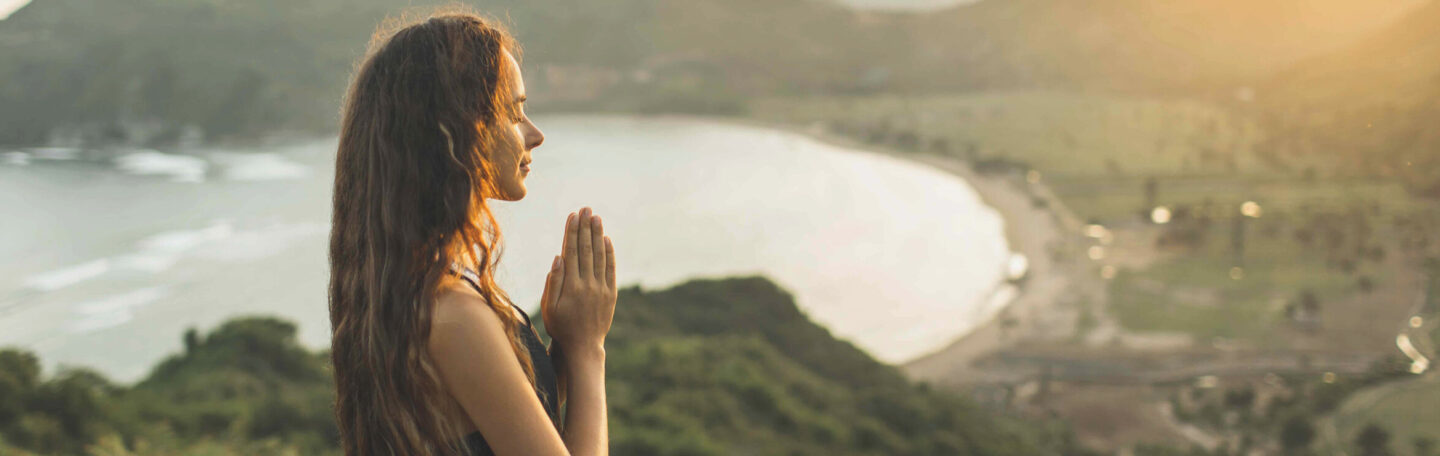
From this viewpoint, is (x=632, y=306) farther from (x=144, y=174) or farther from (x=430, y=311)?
(x=430, y=311)

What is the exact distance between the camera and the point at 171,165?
967 inches

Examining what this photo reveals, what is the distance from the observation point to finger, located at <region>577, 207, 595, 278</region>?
1.05 m

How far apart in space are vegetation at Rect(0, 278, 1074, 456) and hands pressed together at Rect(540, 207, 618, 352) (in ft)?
6.07

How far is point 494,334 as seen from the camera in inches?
36.2

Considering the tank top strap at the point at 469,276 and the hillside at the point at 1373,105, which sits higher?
the hillside at the point at 1373,105

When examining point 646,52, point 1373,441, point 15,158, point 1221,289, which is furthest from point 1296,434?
point 15,158

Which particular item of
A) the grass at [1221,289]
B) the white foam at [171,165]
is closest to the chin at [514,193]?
the white foam at [171,165]

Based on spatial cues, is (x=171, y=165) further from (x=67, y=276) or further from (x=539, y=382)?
(x=539, y=382)

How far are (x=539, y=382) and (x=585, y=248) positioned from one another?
149 mm

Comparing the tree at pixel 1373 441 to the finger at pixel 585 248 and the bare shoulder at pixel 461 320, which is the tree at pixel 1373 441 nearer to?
the finger at pixel 585 248

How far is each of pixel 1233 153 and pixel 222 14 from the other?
45.0 metres

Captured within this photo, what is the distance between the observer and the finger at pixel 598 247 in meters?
1.07

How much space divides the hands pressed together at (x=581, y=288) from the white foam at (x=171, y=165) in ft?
85.1

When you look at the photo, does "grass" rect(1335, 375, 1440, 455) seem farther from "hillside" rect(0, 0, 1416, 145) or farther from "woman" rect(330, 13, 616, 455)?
"woman" rect(330, 13, 616, 455)
